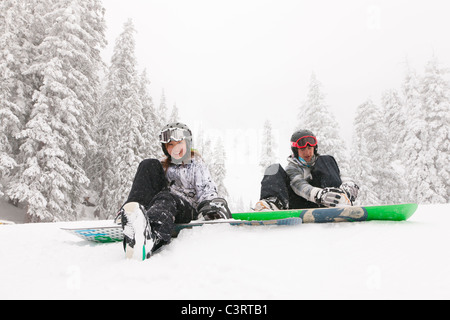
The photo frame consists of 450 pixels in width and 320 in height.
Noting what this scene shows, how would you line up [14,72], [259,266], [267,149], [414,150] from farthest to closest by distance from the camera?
[267,149] < [414,150] < [14,72] < [259,266]

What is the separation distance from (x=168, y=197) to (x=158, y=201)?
12 centimetres

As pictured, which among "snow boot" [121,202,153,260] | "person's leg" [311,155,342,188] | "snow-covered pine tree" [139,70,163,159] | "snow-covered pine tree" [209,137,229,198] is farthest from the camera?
"snow-covered pine tree" [209,137,229,198]

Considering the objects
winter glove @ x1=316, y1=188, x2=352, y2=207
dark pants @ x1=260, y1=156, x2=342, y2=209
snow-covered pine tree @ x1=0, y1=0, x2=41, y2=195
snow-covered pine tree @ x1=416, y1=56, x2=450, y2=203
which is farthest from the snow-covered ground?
snow-covered pine tree @ x1=416, y1=56, x2=450, y2=203

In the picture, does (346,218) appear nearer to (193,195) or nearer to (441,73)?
(193,195)

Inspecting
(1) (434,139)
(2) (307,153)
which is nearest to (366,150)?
(1) (434,139)

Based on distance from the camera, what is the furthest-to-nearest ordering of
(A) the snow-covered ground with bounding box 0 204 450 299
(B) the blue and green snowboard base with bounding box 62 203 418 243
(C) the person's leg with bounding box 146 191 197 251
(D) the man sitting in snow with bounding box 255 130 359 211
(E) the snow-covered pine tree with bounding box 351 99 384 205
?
(E) the snow-covered pine tree with bounding box 351 99 384 205 → (D) the man sitting in snow with bounding box 255 130 359 211 → (B) the blue and green snowboard base with bounding box 62 203 418 243 → (C) the person's leg with bounding box 146 191 197 251 → (A) the snow-covered ground with bounding box 0 204 450 299

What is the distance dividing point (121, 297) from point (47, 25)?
18.7 m

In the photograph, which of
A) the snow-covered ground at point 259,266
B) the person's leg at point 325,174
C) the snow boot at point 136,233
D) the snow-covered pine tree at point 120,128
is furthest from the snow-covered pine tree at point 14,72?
the person's leg at point 325,174

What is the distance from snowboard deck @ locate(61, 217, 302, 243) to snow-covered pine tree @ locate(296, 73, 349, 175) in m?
16.5

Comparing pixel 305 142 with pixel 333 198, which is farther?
pixel 305 142

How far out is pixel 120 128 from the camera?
60.8 feet

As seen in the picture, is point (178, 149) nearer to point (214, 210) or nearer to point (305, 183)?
point (214, 210)

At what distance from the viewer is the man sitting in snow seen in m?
4.25

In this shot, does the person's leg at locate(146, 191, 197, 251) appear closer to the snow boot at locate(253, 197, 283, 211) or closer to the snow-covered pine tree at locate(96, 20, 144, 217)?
the snow boot at locate(253, 197, 283, 211)
